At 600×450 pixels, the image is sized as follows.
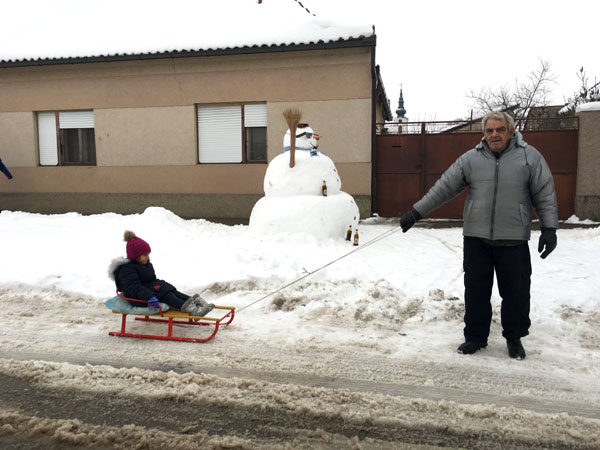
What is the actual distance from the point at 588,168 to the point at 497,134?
9259 millimetres

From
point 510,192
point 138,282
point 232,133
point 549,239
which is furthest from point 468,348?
point 232,133

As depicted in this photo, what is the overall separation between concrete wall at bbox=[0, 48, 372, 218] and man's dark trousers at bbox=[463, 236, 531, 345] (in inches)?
299

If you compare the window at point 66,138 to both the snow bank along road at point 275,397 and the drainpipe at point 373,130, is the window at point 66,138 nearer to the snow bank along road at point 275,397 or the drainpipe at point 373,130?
the drainpipe at point 373,130

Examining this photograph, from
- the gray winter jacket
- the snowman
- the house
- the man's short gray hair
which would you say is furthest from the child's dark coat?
the house

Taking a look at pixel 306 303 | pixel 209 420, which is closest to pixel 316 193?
pixel 306 303

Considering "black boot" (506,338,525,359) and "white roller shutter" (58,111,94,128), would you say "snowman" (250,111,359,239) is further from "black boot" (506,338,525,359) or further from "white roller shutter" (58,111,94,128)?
"white roller shutter" (58,111,94,128)

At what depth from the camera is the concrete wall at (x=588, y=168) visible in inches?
430

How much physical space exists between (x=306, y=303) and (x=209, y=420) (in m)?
2.48

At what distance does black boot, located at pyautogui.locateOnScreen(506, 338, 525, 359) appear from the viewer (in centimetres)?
362

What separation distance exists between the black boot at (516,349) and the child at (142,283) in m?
2.54

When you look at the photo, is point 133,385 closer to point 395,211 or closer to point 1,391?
point 1,391

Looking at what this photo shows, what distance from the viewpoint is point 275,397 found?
9.72 ft

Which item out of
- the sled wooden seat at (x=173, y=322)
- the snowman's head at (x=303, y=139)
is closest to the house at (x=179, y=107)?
the snowman's head at (x=303, y=139)

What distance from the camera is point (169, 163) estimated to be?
1212 cm
